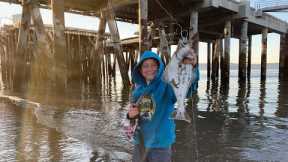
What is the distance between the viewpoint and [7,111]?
9836 mm

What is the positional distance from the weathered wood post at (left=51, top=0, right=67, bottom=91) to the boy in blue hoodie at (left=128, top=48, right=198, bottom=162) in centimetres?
1128

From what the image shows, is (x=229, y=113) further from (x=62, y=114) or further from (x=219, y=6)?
(x=219, y=6)

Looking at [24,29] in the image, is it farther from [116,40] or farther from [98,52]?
[98,52]

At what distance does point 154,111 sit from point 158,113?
0.04 metres

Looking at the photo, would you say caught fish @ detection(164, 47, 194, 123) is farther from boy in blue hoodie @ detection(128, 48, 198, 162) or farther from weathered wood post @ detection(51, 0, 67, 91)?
weathered wood post @ detection(51, 0, 67, 91)

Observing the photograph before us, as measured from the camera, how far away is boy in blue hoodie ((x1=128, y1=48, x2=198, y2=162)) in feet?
8.85

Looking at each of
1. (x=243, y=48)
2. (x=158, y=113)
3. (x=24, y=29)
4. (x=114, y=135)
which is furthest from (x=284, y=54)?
(x=158, y=113)

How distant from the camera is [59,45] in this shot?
13.6 meters

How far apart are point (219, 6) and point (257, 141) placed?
15179 mm

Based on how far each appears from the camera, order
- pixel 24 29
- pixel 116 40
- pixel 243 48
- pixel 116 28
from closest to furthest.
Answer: pixel 24 29 → pixel 116 40 → pixel 116 28 → pixel 243 48

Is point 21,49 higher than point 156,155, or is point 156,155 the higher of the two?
point 21,49

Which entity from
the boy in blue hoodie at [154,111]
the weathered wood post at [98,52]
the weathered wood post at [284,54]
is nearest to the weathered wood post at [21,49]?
the weathered wood post at [98,52]

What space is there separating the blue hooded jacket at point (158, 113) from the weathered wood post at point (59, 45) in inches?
444

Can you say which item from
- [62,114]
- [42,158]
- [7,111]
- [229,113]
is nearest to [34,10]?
[7,111]
